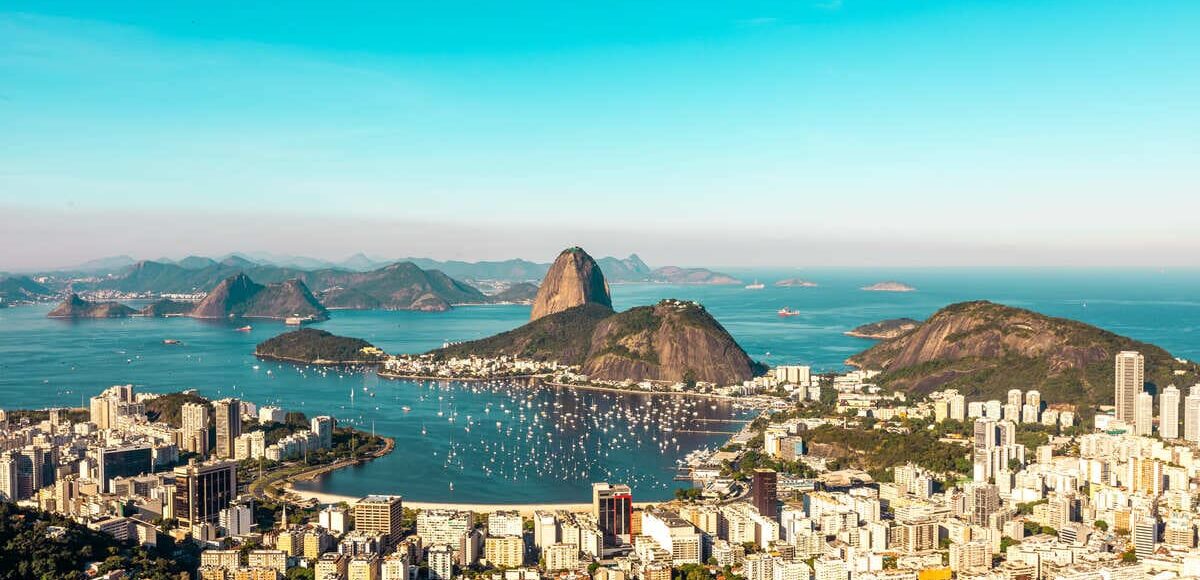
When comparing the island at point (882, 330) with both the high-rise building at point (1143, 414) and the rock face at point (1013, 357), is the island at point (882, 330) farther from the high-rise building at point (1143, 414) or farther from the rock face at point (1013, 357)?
the high-rise building at point (1143, 414)

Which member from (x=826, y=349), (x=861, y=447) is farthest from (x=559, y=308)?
(x=861, y=447)

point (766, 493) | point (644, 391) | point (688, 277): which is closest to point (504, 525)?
point (766, 493)

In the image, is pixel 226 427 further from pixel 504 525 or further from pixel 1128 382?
pixel 1128 382

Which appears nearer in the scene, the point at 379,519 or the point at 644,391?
the point at 379,519

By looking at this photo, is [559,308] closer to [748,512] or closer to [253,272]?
[748,512]

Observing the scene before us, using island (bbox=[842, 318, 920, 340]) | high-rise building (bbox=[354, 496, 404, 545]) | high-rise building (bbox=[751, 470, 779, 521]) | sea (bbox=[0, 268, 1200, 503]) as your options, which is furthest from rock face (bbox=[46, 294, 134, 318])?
high-rise building (bbox=[751, 470, 779, 521])

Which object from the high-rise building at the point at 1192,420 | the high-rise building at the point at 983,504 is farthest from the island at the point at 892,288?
the high-rise building at the point at 983,504

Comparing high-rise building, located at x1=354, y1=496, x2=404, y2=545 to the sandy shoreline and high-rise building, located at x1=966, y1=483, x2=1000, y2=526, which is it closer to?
the sandy shoreline
